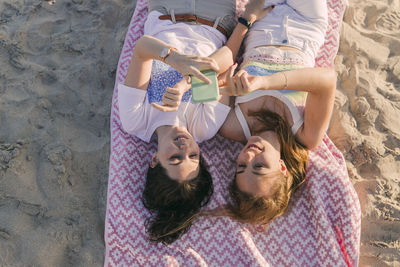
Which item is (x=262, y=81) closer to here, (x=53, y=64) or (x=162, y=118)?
(x=162, y=118)

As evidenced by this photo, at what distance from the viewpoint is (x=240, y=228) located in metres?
2.92

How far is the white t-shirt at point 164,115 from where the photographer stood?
112 inches

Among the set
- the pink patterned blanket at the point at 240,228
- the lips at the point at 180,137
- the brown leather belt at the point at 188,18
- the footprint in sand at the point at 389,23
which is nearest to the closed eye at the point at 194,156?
the lips at the point at 180,137

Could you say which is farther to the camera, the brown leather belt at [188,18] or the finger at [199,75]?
the brown leather belt at [188,18]

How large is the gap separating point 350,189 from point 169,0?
2.12 meters

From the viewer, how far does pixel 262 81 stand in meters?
2.39

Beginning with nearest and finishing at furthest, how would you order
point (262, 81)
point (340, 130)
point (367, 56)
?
1. point (262, 81)
2. point (340, 130)
3. point (367, 56)

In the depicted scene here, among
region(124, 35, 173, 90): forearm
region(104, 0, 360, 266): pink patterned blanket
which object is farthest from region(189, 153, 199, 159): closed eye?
region(124, 35, 173, 90): forearm

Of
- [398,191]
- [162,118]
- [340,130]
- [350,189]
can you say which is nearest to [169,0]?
→ [162,118]

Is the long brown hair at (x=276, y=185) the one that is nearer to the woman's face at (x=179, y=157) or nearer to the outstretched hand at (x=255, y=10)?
the woman's face at (x=179, y=157)

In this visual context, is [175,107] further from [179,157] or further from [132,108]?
[132,108]

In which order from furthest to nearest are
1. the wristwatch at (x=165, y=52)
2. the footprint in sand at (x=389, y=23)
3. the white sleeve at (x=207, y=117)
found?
the footprint in sand at (x=389, y=23) → the white sleeve at (x=207, y=117) → the wristwatch at (x=165, y=52)

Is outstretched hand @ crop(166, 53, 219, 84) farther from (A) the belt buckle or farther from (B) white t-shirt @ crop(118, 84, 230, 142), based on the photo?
(A) the belt buckle

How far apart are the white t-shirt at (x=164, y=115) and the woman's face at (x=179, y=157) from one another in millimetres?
191
